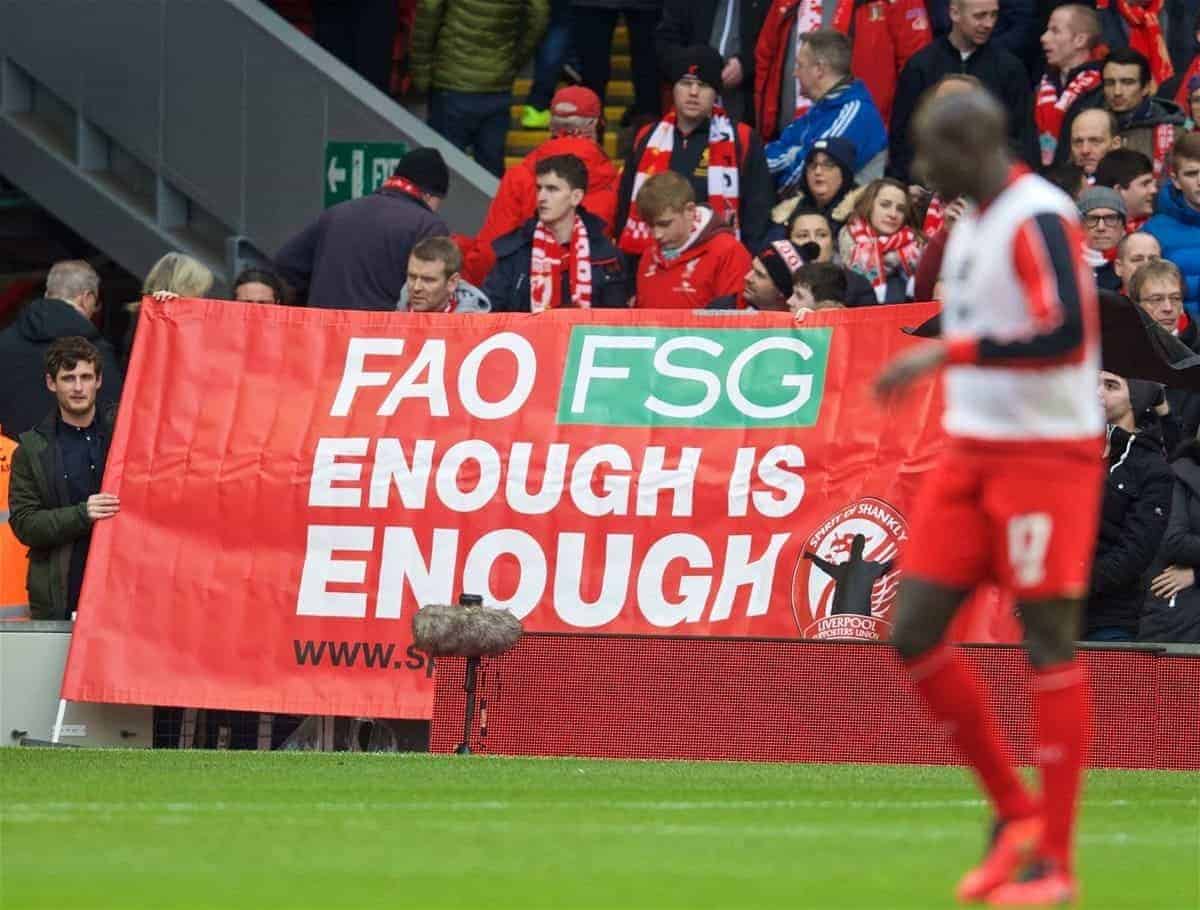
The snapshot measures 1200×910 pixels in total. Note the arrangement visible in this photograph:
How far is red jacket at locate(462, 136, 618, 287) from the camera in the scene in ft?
51.0

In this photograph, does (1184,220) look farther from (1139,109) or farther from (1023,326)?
(1023,326)

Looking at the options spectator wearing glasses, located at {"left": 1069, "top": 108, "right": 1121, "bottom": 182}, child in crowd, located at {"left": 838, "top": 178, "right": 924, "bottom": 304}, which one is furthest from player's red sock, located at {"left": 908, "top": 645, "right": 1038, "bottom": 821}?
spectator wearing glasses, located at {"left": 1069, "top": 108, "right": 1121, "bottom": 182}

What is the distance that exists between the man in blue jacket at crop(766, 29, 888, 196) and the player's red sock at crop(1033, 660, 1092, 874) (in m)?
9.37

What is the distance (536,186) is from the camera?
618 inches

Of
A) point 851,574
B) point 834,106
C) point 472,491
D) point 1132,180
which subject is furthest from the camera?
point 834,106

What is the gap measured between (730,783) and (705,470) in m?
2.81

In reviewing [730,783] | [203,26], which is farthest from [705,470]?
[203,26]

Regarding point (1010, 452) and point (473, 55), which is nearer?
point (1010, 452)

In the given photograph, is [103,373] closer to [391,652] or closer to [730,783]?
[391,652]

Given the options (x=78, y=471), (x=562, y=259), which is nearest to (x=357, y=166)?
(x=562, y=259)

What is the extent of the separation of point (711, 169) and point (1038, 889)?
381 inches

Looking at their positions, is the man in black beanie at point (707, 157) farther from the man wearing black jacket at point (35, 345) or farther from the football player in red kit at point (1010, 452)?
the football player in red kit at point (1010, 452)

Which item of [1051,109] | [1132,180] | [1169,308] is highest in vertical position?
[1051,109]

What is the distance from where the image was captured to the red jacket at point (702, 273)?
1456 centimetres
